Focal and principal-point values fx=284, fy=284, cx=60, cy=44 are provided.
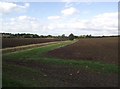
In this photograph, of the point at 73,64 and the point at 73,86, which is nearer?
the point at 73,86

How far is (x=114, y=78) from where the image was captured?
63.8 ft

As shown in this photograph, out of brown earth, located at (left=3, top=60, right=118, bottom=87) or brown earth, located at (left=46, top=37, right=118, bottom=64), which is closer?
brown earth, located at (left=3, top=60, right=118, bottom=87)

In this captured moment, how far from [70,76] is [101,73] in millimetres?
2913

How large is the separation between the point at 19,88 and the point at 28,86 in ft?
2.47

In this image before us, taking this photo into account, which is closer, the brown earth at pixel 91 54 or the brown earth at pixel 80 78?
the brown earth at pixel 80 78

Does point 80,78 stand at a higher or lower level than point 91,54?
lower

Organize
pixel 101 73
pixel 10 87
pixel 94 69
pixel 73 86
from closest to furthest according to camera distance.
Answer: pixel 10 87 < pixel 73 86 < pixel 101 73 < pixel 94 69

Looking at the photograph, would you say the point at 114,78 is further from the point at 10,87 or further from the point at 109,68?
the point at 10,87

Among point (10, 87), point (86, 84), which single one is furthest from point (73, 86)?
point (10, 87)

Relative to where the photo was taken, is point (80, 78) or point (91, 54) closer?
point (80, 78)

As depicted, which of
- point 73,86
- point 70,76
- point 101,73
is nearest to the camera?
point 73,86

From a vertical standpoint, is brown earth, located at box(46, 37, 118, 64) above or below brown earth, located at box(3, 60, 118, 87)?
above

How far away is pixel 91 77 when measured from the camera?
63.1 feet

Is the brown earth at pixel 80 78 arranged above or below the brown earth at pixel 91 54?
below
